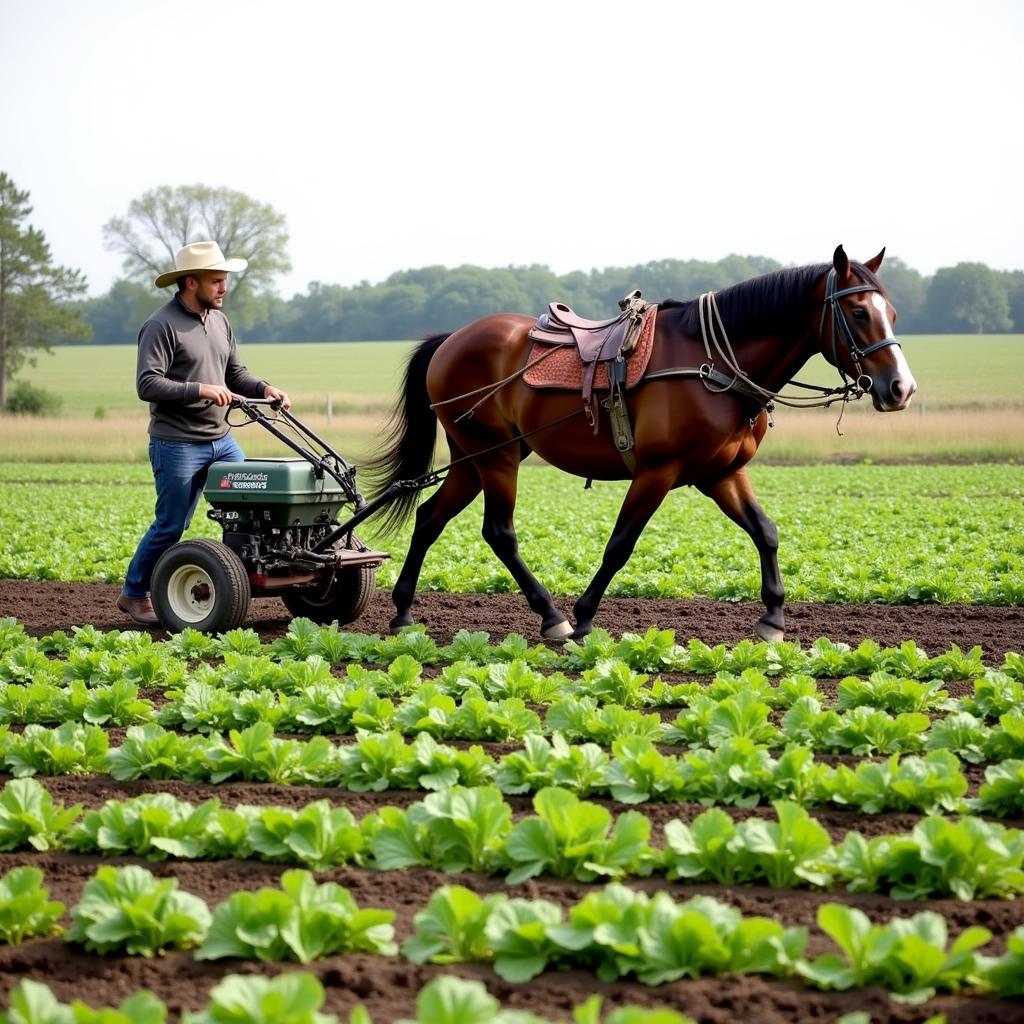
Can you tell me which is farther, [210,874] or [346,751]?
[346,751]

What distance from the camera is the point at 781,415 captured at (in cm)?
3756

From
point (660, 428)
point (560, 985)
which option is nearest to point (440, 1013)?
point (560, 985)

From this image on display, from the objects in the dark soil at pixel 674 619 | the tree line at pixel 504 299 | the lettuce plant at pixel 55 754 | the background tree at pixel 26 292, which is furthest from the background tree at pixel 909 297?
the lettuce plant at pixel 55 754

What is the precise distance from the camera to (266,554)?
8367 mm

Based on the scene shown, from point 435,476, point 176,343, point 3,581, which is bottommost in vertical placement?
point 3,581

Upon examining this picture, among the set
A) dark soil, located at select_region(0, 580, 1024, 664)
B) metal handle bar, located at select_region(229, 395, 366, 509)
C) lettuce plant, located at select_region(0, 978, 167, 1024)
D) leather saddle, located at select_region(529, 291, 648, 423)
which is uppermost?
leather saddle, located at select_region(529, 291, 648, 423)

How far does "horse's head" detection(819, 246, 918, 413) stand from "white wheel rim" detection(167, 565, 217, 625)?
13.2 feet

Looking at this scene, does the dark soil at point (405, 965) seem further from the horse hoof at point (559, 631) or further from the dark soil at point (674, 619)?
the dark soil at point (674, 619)

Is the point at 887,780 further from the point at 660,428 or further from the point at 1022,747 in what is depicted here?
A: the point at 660,428

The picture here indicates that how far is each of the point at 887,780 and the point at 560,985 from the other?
175 cm

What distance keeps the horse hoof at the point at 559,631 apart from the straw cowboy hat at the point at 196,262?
2925 millimetres

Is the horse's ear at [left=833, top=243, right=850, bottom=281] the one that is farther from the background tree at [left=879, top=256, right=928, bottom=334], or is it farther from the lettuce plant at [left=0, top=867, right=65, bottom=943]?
the background tree at [left=879, top=256, right=928, bottom=334]

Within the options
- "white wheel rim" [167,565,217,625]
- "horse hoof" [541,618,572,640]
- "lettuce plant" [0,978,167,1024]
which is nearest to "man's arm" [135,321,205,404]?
"white wheel rim" [167,565,217,625]

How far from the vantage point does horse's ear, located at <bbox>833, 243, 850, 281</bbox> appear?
277 inches
